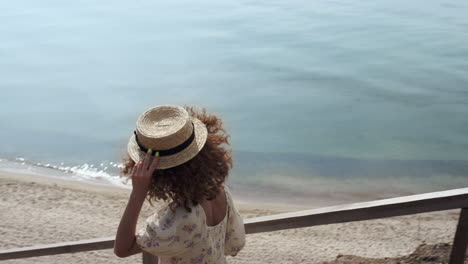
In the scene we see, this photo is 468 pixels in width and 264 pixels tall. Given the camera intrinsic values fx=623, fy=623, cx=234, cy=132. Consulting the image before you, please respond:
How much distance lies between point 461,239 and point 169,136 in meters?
1.57

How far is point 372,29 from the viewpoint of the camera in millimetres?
20766

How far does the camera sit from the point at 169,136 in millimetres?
2221

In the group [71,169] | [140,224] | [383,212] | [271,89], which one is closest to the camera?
[383,212]

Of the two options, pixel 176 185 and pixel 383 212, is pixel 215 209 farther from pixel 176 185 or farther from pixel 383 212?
pixel 383 212

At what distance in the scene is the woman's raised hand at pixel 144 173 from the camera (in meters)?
2.17

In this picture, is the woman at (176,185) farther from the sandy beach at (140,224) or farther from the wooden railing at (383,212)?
the sandy beach at (140,224)

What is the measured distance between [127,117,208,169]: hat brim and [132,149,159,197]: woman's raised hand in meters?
0.03

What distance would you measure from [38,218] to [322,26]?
1477 centimetres

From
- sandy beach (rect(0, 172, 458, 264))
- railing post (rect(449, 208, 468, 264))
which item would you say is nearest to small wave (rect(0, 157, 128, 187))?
sandy beach (rect(0, 172, 458, 264))

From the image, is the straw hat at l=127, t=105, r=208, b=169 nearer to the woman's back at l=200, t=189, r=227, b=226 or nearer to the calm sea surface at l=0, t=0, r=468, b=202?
the woman's back at l=200, t=189, r=227, b=226

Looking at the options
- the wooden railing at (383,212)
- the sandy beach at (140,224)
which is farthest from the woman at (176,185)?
the sandy beach at (140,224)

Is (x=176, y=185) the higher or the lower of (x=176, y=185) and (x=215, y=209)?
the higher

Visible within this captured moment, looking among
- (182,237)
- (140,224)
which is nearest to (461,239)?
(182,237)

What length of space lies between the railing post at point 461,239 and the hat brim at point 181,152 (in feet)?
4.24
